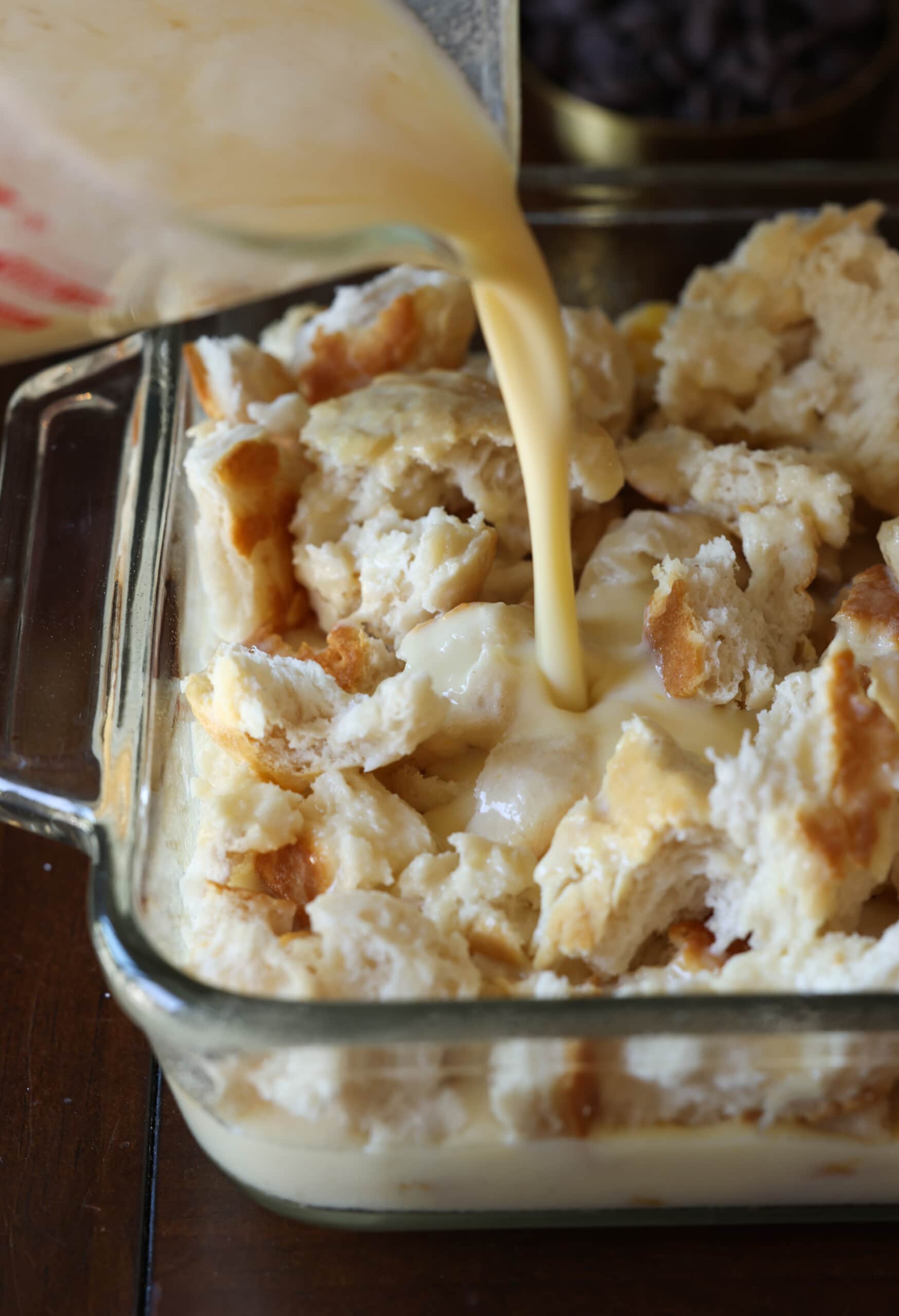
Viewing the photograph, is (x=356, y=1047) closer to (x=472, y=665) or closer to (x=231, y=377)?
(x=472, y=665)

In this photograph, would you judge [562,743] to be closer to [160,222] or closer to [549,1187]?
[549,1187]

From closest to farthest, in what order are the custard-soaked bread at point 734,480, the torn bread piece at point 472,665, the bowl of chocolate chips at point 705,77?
the torn bread piece at point 472,665, the custard-soaked bread at point 734,480, the bowl of chocolate chips at point 705,77

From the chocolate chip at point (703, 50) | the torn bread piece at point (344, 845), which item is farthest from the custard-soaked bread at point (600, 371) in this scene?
the chocolate chip at point (703, 50)

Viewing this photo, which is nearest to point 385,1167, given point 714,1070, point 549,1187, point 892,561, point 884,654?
point 549,1187

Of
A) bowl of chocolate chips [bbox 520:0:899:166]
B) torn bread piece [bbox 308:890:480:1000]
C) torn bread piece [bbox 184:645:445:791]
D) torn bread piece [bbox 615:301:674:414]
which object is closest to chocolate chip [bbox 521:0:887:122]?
bowl of chocolate chips [bbox 520:0:899:166]

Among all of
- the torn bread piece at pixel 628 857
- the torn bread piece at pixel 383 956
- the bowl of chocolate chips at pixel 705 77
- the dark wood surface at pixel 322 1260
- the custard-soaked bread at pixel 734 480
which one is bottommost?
the dark wood surface at pixel 322 1260

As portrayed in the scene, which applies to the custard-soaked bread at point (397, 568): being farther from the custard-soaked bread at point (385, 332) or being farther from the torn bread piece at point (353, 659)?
the custard-soaked bread at point (385, 332)

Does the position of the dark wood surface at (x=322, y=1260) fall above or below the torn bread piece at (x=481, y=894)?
below
